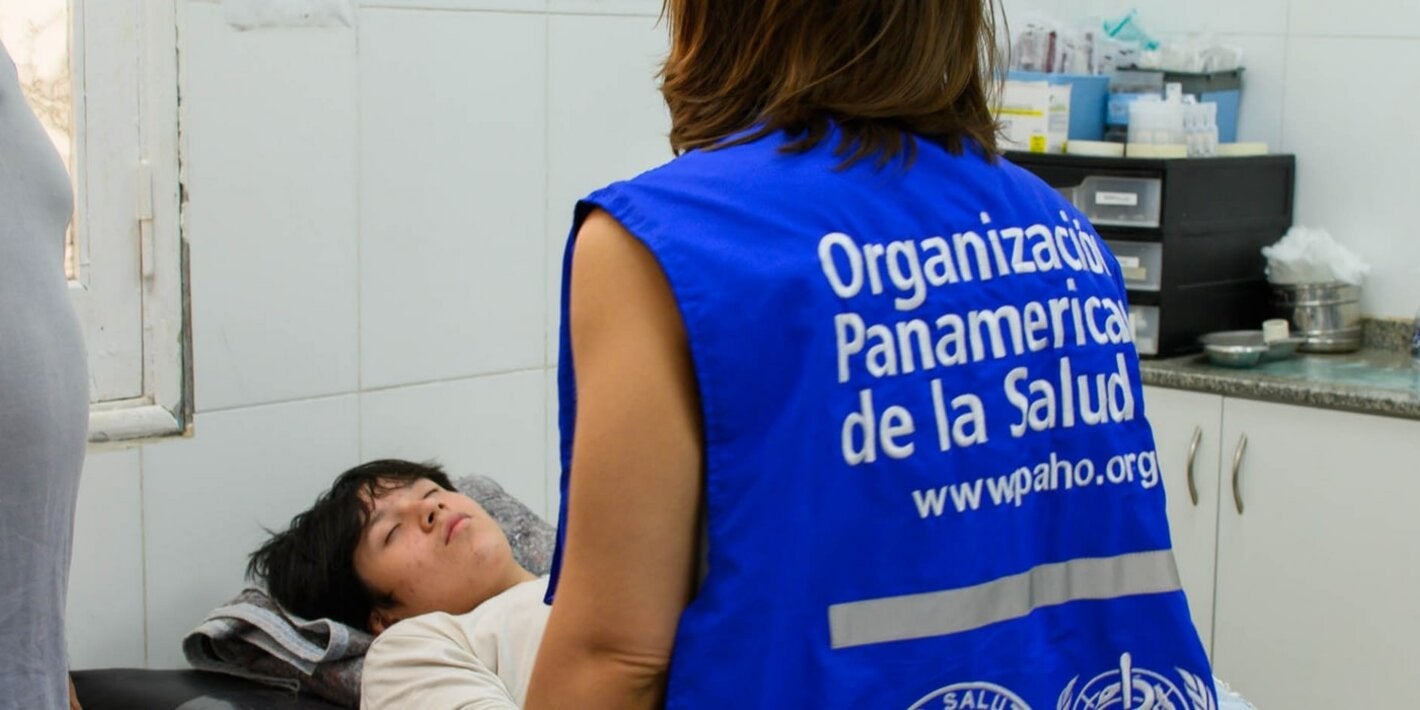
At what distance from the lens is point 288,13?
7.27 ft

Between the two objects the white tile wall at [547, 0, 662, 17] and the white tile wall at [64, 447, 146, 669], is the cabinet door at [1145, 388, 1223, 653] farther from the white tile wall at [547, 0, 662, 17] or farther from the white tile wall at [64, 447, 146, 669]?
the white tile wall at [64, 447, 146, 669]

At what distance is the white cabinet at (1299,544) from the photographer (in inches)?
110

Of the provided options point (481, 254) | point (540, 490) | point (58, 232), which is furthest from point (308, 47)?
point (58, 232)

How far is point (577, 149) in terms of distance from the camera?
103 inches

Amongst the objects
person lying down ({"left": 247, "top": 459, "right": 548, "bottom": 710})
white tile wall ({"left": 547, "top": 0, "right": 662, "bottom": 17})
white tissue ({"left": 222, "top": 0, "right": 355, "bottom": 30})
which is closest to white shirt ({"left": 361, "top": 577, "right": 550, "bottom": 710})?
person lying down ({"left": 247, "top": 459, "right": 548, "bottom": 710})

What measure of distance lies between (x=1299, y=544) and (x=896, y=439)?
83.2 inches

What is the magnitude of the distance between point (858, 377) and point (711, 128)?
8.3 inches

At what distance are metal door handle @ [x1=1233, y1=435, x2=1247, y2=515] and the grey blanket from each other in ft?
5.36

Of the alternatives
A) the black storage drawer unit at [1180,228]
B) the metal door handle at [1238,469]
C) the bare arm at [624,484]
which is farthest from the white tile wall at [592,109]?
the bare arm at [624,484]

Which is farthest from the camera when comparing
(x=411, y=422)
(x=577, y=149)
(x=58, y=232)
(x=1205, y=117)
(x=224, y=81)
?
(x=1205, y=117)

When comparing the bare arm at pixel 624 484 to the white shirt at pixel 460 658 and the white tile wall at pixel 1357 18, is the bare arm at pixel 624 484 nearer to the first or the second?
the white shirt at pixel 460 658

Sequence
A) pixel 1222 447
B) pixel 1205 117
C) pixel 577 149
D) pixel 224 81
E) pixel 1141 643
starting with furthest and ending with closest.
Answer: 1. pixel 1205 117
2. pixel 1222 447
3. pixel 577 149
4. pixel 224 81
5. pixel 1141 643

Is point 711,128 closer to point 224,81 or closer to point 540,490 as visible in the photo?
point 224,81

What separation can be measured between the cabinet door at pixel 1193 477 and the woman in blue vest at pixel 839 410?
1.94 metres
